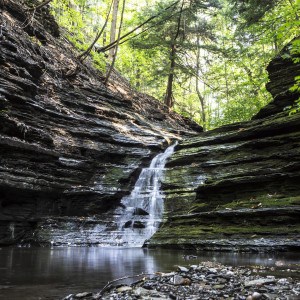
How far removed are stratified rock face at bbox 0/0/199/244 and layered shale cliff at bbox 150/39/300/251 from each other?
7.27ft

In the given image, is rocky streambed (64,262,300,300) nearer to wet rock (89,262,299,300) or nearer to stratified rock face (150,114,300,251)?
wet rock (89,262,299,300)

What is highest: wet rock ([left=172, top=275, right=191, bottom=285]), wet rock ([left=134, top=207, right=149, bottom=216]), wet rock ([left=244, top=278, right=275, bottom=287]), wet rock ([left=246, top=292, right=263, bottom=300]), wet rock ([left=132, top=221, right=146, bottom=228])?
wet rock ([left=134, top=207, right=149, bottom=216])

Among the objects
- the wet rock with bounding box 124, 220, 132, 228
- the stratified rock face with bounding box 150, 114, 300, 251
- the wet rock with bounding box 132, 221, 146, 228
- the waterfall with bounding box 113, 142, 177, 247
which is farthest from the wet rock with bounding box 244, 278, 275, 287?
the wet rock with bounding box 124, 220, 132, 228

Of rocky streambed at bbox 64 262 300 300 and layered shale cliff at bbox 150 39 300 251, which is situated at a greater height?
layered shale cliff at bbox 150 39 300 251

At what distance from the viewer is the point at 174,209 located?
1145cm

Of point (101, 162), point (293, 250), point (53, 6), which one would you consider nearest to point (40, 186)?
point (101, 162)

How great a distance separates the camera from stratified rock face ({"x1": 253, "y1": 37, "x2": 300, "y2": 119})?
45.9ft

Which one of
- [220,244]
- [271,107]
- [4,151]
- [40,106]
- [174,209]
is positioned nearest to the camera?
[220,244]

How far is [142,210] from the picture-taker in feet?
37.4

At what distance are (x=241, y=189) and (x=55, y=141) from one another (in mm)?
7049

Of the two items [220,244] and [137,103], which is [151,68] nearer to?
[137,103]

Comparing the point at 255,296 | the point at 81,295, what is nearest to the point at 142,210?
the point at 81,295

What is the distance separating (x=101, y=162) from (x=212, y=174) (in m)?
4.53

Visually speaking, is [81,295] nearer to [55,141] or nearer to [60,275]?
[60,275]
